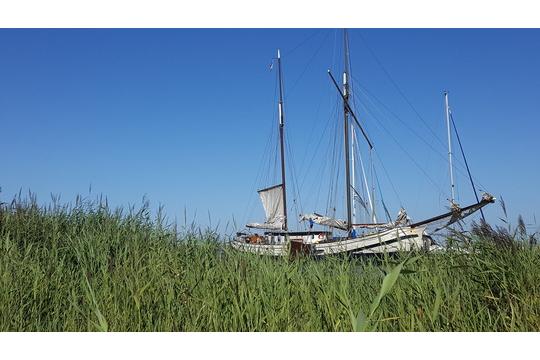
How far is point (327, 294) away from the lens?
4.04 metres

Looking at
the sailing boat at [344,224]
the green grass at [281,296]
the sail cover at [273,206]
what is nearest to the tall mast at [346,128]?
the sailing boat at [344,224]

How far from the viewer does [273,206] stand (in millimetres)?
45000

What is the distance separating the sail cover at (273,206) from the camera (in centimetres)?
4306

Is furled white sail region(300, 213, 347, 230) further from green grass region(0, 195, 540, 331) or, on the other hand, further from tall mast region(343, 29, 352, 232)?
green grass region(0, 195, 540, 331)

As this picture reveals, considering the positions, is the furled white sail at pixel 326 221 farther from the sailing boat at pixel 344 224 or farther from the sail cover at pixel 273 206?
the sail cover at pixel 273 206

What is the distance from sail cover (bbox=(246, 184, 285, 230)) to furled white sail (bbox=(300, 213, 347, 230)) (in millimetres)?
7667

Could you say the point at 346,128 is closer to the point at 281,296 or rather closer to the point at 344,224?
the point at 344,224

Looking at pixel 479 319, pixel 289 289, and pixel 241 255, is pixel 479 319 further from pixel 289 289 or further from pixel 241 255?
pixel 241 255

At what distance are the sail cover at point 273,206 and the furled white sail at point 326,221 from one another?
7.67 metres

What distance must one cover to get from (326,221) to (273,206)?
12662 mm

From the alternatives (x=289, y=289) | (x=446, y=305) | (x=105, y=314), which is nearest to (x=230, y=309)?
(x=289, y=289)

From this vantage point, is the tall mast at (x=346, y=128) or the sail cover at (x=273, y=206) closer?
the tall mast at (x=346, y=128)

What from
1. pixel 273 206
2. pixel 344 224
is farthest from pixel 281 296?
pixel 273 206

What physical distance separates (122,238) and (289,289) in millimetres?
4187
